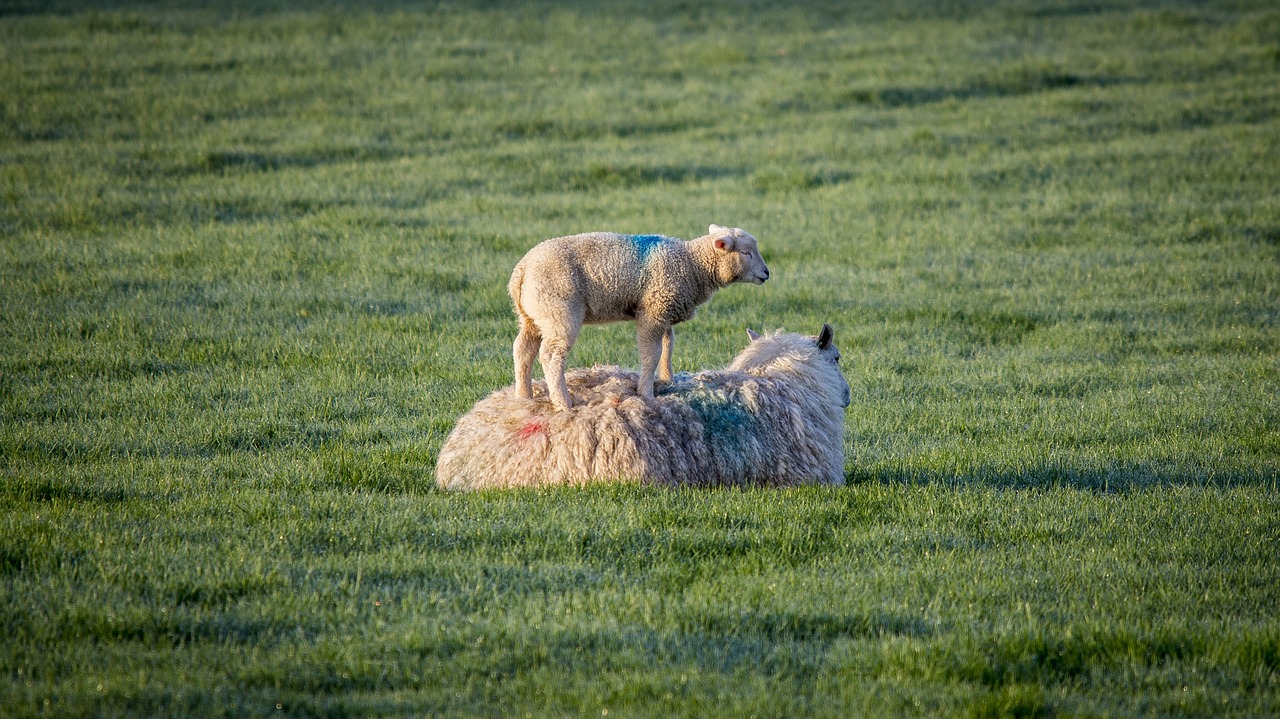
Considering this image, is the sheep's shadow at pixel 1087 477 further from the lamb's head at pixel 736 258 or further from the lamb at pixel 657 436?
the lamb's head at pixel 736 258

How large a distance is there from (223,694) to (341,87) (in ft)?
57.8

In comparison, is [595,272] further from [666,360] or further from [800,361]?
[800,361]

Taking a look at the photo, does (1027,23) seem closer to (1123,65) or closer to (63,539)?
(1123,65)

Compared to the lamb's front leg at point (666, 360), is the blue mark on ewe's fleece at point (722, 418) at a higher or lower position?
lower

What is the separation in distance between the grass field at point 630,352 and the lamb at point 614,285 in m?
1.02

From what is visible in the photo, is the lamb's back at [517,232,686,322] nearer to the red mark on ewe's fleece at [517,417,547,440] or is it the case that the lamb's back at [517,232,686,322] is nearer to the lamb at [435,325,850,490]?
the lamb at [435,325,850,490]

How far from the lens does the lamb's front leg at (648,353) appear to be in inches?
321

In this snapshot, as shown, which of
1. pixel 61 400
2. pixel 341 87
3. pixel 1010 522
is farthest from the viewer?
pixel 341 87

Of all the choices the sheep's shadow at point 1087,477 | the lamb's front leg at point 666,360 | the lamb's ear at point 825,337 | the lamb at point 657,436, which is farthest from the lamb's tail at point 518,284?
the sheep's shadow at point 1087,477

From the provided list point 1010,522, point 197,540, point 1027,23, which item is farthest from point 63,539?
point 1027,23

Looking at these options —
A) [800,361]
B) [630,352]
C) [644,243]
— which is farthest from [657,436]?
[630,352]

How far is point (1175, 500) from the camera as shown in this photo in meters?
8.12

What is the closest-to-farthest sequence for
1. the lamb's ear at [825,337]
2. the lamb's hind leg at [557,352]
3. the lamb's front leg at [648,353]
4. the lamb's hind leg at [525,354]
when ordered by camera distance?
the lamb's hind leg at [557,352] < the lamb's front leg at [648,353] < the lamb's hind leg at [525,354] < the lamb's ear at [825,337]

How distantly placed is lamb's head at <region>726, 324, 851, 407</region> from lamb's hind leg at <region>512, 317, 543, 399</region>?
1450mm
